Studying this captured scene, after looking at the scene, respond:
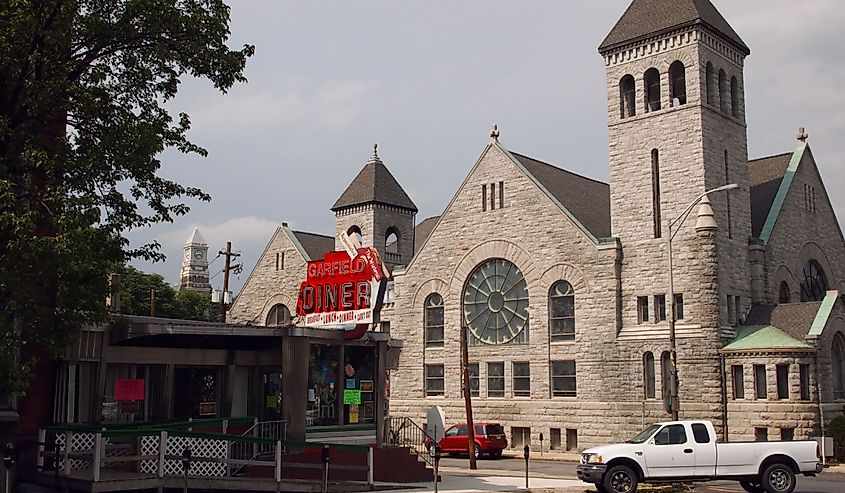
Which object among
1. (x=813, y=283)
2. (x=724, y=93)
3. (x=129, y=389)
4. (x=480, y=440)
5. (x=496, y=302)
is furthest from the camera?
(x=496, y=302)

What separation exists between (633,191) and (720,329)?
7.76 meters

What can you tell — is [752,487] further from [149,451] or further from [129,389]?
[129,389]

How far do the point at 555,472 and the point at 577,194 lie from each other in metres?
20.6

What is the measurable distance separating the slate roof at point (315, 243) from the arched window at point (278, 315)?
13.4ft

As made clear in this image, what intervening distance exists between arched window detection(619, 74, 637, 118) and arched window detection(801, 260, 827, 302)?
12394mm

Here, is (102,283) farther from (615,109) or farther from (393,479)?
(615,109)

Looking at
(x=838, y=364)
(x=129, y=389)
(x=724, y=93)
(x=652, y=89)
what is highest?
(x=652, y=89)

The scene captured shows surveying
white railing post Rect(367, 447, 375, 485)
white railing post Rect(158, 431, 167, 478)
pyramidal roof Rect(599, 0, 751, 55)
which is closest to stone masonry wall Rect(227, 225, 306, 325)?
pyramidal roof Rect(599, 0, 751, 55)

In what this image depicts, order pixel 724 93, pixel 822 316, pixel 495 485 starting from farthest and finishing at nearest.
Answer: pixel 724 93, pixel 822 316, pixel 495 485

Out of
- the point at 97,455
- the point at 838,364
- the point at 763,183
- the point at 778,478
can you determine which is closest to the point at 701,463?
the point at 778,478

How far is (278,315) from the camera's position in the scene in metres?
60.9

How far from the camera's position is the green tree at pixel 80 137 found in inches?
637

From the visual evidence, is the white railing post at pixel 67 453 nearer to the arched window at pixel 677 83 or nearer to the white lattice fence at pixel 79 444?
the white lattice fence at pixel 79 444

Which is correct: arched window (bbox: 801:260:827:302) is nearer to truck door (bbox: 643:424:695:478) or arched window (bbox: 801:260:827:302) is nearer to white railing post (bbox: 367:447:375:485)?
truck door (bbox: 643:424:695:478)
